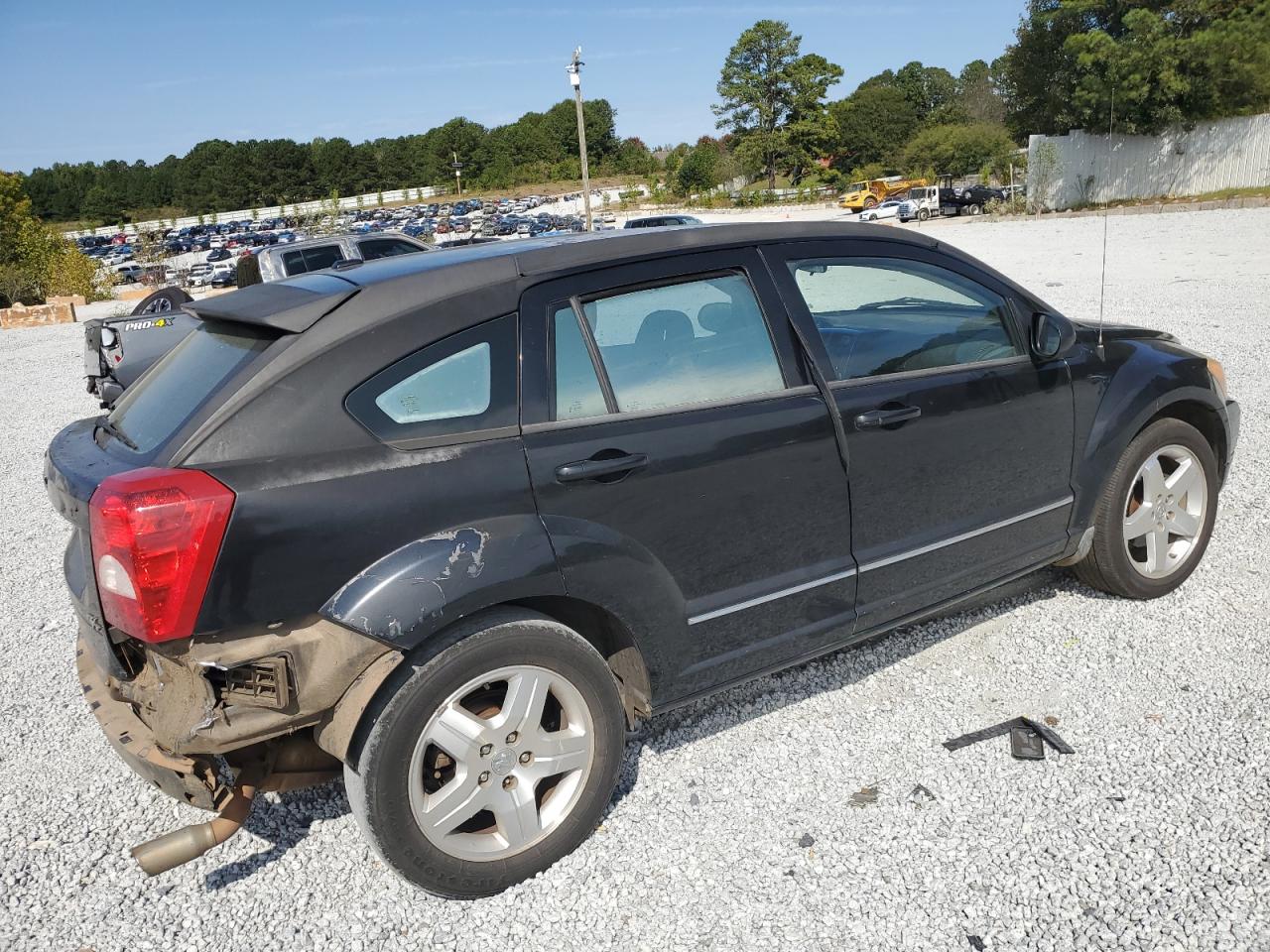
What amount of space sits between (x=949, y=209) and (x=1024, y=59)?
34.7 ft

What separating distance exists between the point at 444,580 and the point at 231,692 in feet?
1.95

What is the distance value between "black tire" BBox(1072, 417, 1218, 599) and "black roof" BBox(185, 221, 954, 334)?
5.31 feet

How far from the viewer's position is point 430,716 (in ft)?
8.20

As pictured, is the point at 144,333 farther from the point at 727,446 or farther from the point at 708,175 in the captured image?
the point at 708,175

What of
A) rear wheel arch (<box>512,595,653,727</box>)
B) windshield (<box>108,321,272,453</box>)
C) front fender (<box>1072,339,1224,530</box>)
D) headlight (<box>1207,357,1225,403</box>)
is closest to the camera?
windshield (<box>108,321,272,453</box>)

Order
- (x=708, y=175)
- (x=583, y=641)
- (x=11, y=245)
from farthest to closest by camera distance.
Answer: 1. (x=708, y=175)
2. (x=11, y=245)
3. (x=583, y=641)

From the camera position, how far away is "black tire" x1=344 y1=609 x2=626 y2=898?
2.45m

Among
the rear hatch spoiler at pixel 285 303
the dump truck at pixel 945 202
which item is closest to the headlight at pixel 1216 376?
the rear hatch spoiler at pixel 285 303

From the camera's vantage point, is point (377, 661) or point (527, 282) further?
point (527, 282)

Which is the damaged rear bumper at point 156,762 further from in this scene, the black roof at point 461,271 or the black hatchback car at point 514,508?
the black roof at point 461,271

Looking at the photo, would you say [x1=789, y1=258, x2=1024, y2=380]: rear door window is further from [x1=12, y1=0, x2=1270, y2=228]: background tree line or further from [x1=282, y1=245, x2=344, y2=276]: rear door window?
[x1=12, y1=0, x2=1270, y2=228]: background tree line

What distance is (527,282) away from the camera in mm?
2811

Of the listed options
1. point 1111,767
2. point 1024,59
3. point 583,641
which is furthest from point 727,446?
point 1024,59

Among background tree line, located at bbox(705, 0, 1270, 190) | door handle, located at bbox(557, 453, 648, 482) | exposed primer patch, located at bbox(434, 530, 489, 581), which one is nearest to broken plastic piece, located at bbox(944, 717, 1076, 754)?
door handle, located at bbox(557, 453, 648, 482)
